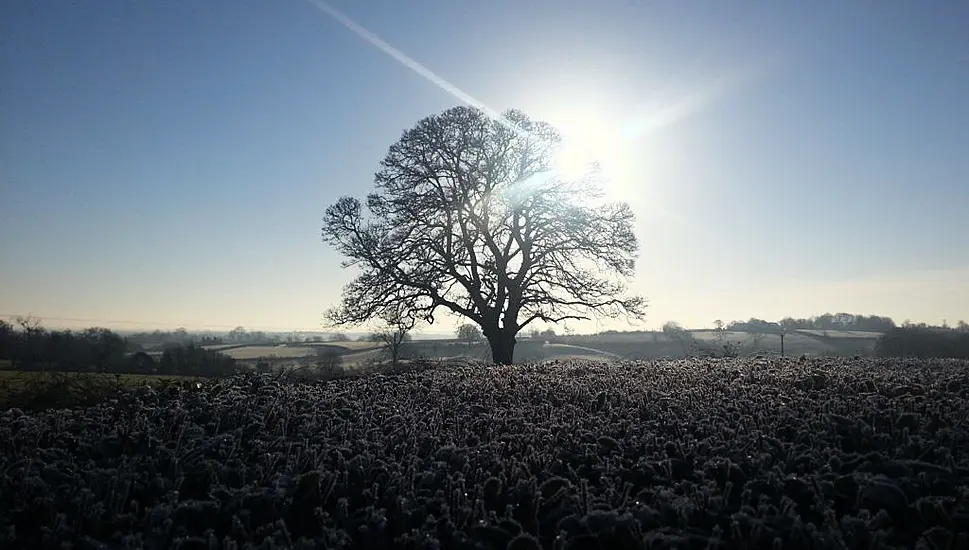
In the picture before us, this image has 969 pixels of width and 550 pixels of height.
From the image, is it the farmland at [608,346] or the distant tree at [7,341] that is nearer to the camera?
the distant tree at [7,341]

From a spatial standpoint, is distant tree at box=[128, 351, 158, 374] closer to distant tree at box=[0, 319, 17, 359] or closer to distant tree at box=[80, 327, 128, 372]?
distant tree at box=[80, 327, 128, 372]

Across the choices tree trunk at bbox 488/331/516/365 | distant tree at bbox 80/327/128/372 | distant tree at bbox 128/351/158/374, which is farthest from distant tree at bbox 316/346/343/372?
distant tree at bbox 80/327/128/372

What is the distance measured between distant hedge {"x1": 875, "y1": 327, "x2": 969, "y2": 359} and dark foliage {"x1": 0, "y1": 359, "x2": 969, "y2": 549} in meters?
14.9

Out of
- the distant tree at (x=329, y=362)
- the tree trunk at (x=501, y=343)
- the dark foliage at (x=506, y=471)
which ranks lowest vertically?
the dark foliage at (x=506, y=471)

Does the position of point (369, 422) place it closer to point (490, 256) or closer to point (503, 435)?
point (503, 435)

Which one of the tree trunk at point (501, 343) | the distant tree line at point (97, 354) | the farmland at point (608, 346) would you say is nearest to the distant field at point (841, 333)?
the farmland at point (608, 346)

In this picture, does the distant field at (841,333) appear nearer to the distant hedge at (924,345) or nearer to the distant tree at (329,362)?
the distant hedge at (924,345)

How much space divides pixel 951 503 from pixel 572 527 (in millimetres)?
2440

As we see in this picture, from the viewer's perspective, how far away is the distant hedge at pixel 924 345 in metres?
19.5

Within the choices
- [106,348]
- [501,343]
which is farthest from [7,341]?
[501,343]

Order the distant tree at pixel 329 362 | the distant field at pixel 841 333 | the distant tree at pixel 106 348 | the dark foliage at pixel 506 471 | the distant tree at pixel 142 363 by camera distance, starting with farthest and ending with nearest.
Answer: the distant field at pixel 841 333, the distant tree at pixel 106 348, the distant tree at pixel 142 363, the distant tree at pixel 329 362, the dark foliage at pixel 506 471

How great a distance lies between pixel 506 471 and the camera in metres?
4.88

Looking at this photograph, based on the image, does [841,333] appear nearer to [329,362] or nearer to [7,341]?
[329,362]

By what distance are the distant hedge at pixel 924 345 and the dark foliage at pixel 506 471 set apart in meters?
14.9
